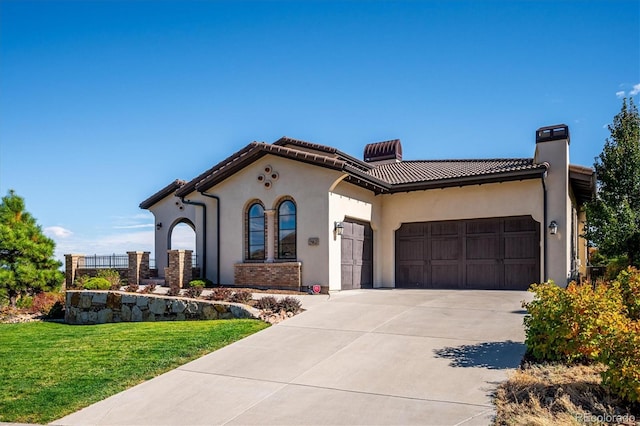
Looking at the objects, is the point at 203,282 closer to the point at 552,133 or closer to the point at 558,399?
the point at 552,133

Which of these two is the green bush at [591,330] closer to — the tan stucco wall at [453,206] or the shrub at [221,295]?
the shrub at [221,295]

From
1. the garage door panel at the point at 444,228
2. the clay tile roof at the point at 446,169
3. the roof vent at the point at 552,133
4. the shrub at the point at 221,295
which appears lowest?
the shrub at the point at 221,295

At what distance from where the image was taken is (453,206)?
1788 cm

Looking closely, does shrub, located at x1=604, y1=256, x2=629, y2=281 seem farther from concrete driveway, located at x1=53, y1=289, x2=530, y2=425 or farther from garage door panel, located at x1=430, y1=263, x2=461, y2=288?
concrete driveway, located at x1=53, y1=289, x2=530, y2=425

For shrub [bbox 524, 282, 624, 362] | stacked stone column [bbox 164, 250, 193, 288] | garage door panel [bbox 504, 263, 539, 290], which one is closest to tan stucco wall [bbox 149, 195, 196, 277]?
stacked stone column [bbox 164, 250, 193, 288]

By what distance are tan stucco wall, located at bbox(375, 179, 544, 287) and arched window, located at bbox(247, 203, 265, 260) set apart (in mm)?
4479

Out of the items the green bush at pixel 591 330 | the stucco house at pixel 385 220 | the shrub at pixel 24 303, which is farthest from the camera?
the shrub at pixel 24 303

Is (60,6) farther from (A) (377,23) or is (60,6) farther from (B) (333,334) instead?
(B) (333,334)

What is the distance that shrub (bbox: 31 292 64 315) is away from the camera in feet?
59.5

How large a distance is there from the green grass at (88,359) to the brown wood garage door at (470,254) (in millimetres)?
8905

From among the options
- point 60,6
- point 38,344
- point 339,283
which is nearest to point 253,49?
point 60,6

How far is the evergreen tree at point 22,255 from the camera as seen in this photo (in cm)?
1958

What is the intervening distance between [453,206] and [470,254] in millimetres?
1792

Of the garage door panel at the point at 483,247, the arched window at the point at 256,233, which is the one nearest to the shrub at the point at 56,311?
the arched window at the point at 256,233
